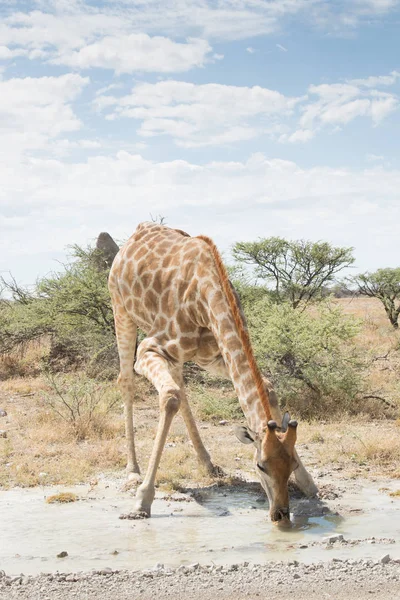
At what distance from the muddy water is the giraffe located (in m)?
0.33

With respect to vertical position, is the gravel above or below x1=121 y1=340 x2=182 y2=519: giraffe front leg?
below

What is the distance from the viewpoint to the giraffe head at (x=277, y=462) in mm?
6035

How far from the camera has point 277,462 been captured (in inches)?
238

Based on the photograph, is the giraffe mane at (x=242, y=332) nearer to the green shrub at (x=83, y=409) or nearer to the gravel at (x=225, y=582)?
the gravel at (x=225, y=582)

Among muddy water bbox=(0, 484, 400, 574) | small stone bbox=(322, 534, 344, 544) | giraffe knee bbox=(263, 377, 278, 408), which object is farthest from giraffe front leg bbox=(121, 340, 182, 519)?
small stone bbox=(322, 534, 344, 544)

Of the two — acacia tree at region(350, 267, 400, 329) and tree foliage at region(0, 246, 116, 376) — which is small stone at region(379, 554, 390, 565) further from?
acacia tree at region(350, 267, 400, 329)

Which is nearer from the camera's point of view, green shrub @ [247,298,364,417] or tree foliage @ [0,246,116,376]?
green shrub @ [247,298,364,417]

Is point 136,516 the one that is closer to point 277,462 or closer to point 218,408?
point 277,462

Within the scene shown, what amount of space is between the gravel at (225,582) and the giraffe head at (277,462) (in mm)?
681

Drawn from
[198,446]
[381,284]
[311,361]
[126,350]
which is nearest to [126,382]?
[126,350]

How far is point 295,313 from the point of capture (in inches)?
504

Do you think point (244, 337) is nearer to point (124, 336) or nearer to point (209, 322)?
point (209, 322)

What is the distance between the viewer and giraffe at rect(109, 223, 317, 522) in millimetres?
6246

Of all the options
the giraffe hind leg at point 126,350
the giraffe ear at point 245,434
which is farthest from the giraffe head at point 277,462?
the giraffe hind leg at point 126,350
